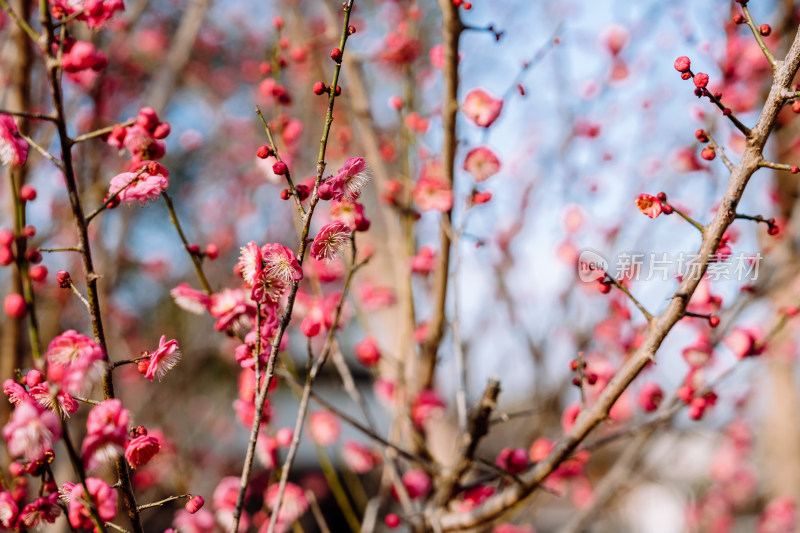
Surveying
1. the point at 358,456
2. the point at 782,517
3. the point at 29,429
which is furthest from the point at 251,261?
the point at 782,517

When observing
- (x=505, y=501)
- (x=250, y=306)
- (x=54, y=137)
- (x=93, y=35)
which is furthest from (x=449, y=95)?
(x=54, y=137)

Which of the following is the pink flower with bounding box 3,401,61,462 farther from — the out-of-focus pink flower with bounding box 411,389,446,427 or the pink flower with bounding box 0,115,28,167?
the out-of-focus pink flower with bounding box 411,389,446,427

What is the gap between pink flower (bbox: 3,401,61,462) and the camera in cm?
79

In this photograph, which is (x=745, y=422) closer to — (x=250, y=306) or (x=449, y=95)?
(x=449, y=95)

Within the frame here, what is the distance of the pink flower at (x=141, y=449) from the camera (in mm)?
951

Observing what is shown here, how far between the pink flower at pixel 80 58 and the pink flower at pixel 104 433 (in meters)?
0.59

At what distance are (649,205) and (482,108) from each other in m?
0.79

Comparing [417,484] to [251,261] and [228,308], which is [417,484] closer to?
[228,308]

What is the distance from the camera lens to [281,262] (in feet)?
3.45

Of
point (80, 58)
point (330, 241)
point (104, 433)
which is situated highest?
point (80, 58)

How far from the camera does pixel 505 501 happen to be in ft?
4.44

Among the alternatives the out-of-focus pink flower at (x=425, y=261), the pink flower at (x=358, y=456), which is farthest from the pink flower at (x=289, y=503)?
the out-of-focus pink flower at (x=425, y=261)

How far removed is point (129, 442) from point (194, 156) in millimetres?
5549

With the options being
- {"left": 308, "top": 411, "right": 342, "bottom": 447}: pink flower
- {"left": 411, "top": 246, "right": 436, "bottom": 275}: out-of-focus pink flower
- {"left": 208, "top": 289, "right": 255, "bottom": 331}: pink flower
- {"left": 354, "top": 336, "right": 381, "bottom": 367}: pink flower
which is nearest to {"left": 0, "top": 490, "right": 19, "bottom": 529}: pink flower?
{"left": 208, "top": 289, "right": 255, "bottom": 331}: pink flower
